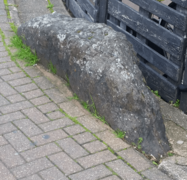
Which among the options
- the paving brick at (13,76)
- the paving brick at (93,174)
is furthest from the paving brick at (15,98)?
the paving brick at (93,174)

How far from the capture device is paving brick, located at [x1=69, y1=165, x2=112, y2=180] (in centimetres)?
315

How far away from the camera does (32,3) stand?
7.15 metres

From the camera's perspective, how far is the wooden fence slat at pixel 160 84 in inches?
175

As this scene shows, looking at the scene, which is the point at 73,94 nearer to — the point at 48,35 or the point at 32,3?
the point at 48,35

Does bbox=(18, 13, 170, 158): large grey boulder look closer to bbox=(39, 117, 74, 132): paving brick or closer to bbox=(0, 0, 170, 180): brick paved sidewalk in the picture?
bbox=(0, 0, 170, 180): brick paved sidewalk

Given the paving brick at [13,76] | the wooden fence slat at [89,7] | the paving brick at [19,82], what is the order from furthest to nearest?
1. the wooden fence slat at [89,7]
2. the paving brick at [13,76]
3. the paving brick at [19,82]

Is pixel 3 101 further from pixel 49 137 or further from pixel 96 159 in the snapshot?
pixel 96 159

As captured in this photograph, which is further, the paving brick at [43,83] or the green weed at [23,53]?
the green weed at [23,53]

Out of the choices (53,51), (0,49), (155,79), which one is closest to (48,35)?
(53,51)

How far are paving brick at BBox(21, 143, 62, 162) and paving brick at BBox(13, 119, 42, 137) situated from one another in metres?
0.24

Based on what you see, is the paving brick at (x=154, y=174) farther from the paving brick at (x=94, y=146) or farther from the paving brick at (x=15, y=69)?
the paving brick at (x=15, y=69)

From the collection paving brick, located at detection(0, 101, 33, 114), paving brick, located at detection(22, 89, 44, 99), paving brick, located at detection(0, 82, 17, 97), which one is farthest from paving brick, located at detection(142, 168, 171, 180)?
paving brick, located at detection(0, 82, 17, 97)

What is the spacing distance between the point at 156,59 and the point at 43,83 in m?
1.50

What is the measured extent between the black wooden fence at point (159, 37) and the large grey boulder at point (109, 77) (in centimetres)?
53
